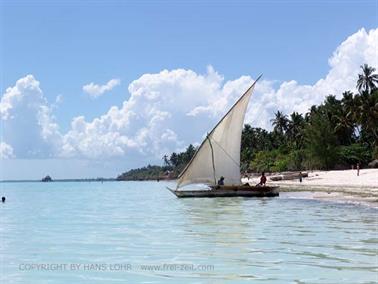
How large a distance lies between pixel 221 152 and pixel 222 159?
0.60 meters

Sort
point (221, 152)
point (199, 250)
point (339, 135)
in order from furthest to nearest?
point (339, 135) → point (221, 152) → point (199, 250)

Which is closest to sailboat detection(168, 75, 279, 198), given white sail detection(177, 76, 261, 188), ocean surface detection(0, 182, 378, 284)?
white sail detection(177, 76, 261, 188)

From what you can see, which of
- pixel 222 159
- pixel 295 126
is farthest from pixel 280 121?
pixel 222 159

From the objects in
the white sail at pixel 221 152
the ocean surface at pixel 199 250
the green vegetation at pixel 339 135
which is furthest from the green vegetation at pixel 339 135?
the ocean surface at pixel 199 250

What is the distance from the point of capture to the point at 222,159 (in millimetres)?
43906

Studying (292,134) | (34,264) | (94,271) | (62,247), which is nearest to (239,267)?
(94,271)

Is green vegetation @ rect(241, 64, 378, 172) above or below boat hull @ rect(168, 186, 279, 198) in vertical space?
above

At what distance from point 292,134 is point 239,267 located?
11396 centimetres

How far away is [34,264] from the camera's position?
14.2 meters

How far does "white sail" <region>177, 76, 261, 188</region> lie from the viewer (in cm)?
4362

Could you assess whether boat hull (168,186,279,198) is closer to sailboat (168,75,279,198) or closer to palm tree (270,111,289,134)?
sailboat (168,75,279,198)

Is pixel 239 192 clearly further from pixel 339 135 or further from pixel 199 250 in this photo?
pixel 339 135

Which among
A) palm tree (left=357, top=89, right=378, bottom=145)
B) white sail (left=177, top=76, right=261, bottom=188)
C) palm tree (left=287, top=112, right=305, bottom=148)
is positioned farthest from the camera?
palm tree (left=287, top=112, right=305, bottom=148)

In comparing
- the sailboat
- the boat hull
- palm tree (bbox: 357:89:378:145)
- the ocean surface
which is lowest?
the ocean surface
